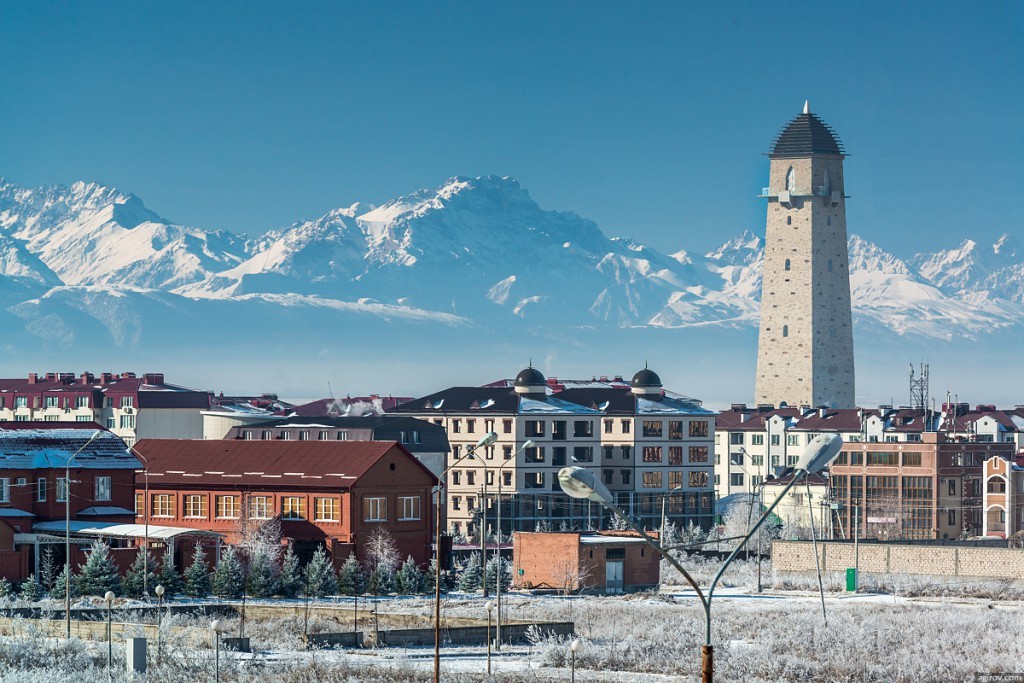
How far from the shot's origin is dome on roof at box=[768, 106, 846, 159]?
178m

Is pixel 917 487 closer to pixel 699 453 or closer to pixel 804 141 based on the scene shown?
pixel 699 453

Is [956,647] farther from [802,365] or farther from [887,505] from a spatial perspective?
[802,365]

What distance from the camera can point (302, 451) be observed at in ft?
288

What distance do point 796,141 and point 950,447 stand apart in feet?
207

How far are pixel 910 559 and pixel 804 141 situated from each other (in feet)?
299

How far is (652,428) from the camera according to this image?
13025 cm

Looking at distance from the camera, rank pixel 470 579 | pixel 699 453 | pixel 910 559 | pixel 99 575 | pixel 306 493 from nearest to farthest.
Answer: pixel 99 575, pixel 470 579, pixel 306 493, pixel 910 559, pixel 699 453

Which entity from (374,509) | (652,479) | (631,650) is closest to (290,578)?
(374,509)

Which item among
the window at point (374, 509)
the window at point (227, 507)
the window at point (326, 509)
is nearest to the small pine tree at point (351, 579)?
the window at point (326, 509)

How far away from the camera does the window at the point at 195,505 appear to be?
87188 mm

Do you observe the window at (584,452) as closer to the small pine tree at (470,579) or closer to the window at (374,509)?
the window at (374,509)

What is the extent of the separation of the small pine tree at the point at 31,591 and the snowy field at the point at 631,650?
8.21 meters

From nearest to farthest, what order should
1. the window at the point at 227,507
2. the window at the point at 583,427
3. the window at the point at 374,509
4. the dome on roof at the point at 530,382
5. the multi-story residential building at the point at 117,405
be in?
the window at the point at 374,509, the window at the point at 227,507, the window at the point at 583,427, the dome on roof at the point at 530,382, the multi-story residential building at the point at 117,405

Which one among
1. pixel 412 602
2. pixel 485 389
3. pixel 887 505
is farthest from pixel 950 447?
pixel 412 602
